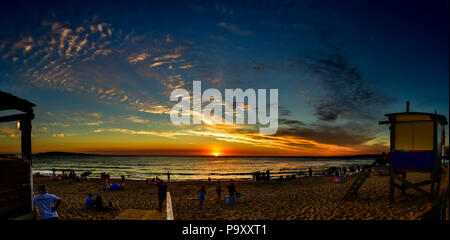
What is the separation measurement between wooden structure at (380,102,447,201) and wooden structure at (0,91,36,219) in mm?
17260

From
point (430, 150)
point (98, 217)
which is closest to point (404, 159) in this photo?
point (430, 150)

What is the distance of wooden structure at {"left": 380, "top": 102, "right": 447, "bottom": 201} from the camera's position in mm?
12789

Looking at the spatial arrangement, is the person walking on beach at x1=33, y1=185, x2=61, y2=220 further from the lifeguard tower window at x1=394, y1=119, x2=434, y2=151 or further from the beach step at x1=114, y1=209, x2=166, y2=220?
the lifeguard tower window at x1=394, y1=119, x2=434, y2=151

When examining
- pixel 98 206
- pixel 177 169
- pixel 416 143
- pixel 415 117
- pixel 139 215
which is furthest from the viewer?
pixel 177 169

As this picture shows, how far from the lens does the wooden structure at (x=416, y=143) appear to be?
42.0ft

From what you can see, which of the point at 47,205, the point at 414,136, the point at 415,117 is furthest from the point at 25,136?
the point at 414,136

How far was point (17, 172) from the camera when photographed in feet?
22.2

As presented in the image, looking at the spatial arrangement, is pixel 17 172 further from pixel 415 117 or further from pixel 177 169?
pixel 177 169

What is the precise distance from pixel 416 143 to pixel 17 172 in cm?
1860

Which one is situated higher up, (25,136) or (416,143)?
(25,136)

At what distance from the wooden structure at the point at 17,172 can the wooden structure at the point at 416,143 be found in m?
17.3

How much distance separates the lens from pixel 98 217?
12711 millimetres
